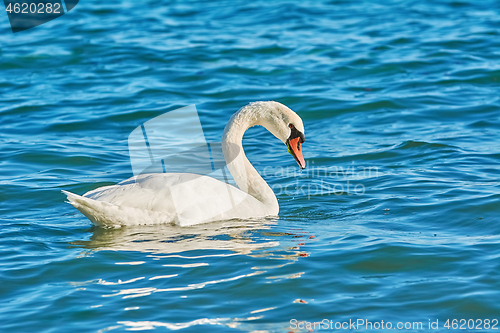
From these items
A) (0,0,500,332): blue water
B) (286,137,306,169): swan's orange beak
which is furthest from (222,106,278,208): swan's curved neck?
(0,0,500,332): blue water

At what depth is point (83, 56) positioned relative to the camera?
15734mm

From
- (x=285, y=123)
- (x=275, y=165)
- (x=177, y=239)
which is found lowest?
(x=275, y=165)

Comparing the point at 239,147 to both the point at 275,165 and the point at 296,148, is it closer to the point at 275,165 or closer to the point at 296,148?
the point at 296,148

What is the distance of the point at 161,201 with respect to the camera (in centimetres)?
627

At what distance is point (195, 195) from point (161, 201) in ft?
1.21

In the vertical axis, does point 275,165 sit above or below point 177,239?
below

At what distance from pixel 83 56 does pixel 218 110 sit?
5347 millimetres

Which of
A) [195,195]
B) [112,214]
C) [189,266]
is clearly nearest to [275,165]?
[195,195]

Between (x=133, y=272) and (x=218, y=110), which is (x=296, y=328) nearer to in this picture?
(x=133, y=272)

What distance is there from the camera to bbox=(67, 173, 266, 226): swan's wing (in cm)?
616

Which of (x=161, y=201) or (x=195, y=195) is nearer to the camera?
(x=161, y=201)

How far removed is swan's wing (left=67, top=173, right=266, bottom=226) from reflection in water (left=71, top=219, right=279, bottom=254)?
10 centimetres

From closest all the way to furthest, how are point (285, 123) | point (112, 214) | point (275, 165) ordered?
point (112, 214) < point (285, 123) < point (275, 165)

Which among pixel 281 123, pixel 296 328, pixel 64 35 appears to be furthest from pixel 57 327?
pixel 64 35
